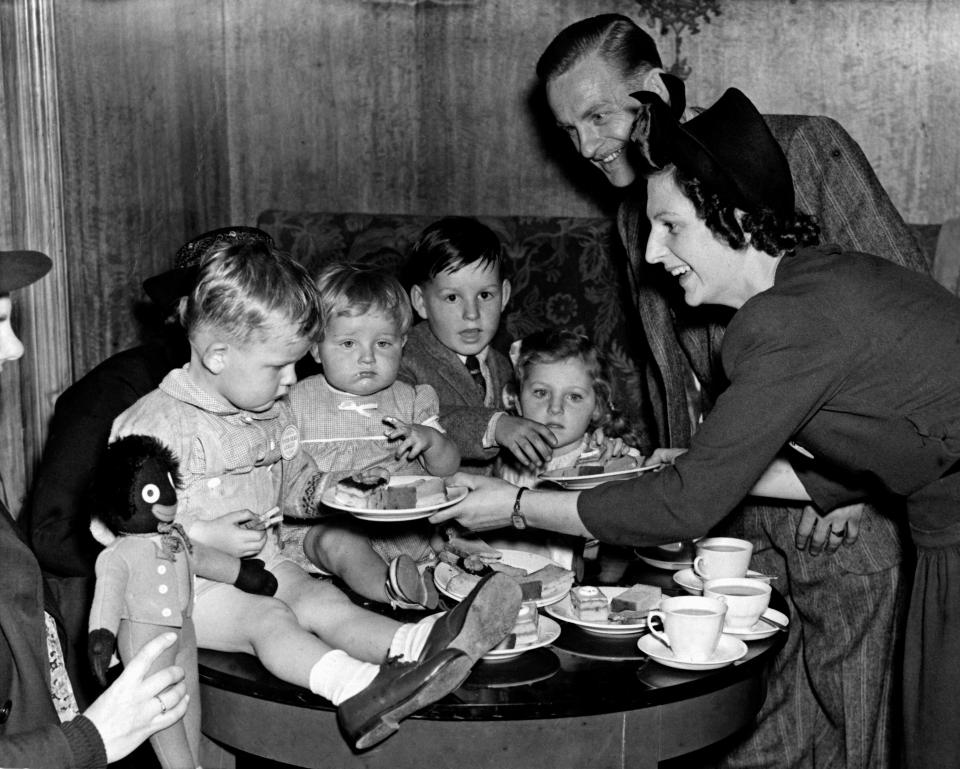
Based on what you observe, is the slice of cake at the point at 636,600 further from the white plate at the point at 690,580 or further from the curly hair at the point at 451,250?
the curly hair at the point at 451,250

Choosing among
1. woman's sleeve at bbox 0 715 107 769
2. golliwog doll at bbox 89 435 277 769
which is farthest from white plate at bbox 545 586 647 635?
woman's sleeve at bbox 0 715 107 769

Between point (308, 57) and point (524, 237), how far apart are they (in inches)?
58.6

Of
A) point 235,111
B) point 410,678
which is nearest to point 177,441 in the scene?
point 410,678

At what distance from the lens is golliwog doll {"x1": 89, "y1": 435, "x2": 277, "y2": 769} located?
90.3 inches

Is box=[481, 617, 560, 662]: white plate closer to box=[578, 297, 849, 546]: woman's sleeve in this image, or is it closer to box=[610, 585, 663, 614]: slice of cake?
box=[610, 585, 663, 614]: slice of cake

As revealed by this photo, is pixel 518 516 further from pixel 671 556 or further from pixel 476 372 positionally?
pixel 476 372

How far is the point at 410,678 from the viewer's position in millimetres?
2148

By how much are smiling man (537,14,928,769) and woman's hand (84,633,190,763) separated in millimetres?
1772

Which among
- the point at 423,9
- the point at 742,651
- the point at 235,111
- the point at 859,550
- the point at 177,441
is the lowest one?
the point at 859,550

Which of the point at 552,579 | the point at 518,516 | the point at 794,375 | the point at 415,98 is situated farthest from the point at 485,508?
the point at 415,98

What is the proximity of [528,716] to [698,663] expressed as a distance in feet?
1.26

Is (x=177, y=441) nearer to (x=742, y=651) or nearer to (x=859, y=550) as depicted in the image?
(x=742, y=651)

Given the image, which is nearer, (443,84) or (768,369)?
(768,369)

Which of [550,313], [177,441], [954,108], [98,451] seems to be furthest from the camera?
[954,108]
